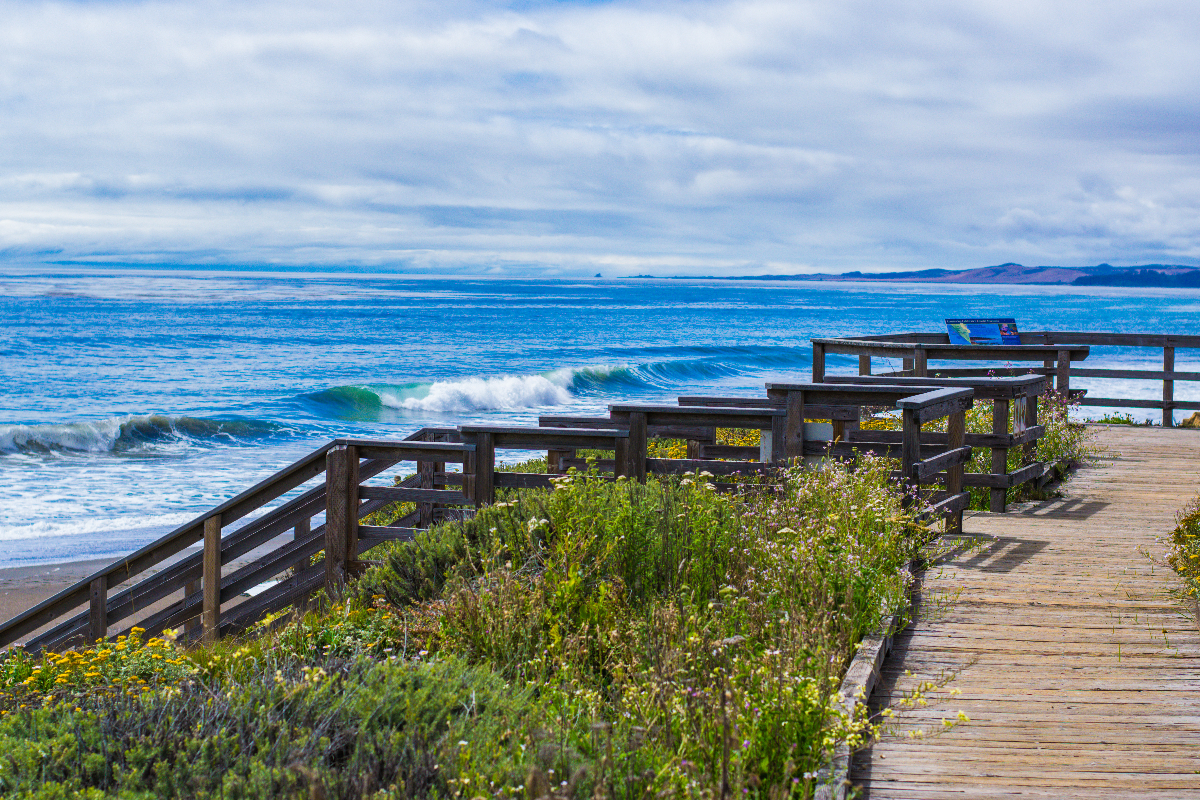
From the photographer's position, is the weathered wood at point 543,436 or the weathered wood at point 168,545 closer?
the weathered wood at point 543,436

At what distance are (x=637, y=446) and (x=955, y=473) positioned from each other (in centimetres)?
249

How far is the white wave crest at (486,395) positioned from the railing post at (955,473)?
30451mm

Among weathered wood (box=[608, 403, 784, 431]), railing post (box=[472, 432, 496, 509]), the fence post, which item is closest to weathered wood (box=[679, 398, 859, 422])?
the fence post

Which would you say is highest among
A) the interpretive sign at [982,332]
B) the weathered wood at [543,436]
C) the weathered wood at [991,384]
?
the interpretive sign at [982,332]

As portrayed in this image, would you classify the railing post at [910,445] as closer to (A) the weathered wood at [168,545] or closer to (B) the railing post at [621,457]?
(B) the railing post at [621,457]

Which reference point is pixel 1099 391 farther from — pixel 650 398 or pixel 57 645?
pixel 57 645

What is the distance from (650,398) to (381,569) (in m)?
34.5

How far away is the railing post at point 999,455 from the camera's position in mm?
8453

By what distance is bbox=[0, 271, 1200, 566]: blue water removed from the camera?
19.5m

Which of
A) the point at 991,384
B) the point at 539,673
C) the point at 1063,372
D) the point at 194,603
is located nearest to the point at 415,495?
the point at 194,603

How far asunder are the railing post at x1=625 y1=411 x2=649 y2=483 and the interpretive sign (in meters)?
9.89

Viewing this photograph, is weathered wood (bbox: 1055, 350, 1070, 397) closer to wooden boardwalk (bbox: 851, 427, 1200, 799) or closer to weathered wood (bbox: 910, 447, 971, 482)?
wooden boardwalk (bbox: 851, 427, 1200, 799)

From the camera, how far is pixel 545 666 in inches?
174

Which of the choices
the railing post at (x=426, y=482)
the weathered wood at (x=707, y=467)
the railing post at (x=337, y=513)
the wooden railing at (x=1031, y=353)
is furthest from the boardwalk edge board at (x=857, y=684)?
the wooden railing at (x=1031, y=353)
